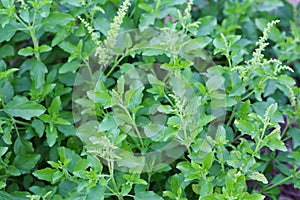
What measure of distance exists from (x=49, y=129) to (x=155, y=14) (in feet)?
1.10

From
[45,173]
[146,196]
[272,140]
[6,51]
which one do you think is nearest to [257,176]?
[272,140]

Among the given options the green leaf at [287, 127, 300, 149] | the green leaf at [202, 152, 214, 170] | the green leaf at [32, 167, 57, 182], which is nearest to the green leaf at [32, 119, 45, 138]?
the green leaf at [32, 167, 57, 182]

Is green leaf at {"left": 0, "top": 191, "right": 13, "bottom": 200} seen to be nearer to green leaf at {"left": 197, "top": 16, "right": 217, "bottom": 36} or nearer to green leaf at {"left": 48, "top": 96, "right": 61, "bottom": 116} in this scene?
green leaf at {"left": 48, "top": 96, "right": 61, "bottom": 116}

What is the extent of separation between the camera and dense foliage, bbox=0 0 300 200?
872 millimetres

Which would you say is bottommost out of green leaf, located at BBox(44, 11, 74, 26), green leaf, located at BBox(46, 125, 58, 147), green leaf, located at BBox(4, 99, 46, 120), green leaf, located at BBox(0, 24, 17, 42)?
green leaf, located at BBox(46, 125, 58, 147)

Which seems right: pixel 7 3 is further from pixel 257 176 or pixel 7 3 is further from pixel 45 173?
pixel 257 176

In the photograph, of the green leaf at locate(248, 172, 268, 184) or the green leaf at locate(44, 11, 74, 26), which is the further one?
the green leaf at locate(44, 11, 74, 26)

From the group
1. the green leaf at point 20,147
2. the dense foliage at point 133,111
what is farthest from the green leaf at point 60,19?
the green leaf at point 20,147

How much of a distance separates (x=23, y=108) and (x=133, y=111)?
0.73 ft

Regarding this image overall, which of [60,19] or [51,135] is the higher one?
[60,19]

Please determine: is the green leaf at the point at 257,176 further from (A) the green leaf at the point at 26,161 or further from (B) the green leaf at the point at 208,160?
(A) the green leaf at the point at 26,161

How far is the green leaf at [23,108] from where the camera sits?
0.95 metres

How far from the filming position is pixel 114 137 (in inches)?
33.4

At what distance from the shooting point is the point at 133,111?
34.8 inches
